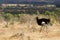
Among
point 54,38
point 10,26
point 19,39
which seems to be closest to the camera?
point 19,39

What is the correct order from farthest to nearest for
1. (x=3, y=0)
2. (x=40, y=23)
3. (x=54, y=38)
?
(x=3, y=0), (x=40, y=23), (x=54, y=38)

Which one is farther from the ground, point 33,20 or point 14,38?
point 14,38

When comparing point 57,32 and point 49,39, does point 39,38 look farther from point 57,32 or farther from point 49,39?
point 57,32

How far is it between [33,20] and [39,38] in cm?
913

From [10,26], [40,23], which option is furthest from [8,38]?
[40,23]

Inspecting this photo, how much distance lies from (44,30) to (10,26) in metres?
3.00

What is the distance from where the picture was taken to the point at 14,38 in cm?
1689

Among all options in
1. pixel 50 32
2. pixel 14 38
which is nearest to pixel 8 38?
pixel 14 38

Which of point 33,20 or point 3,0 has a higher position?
point 33,20

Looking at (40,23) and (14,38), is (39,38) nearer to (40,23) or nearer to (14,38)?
(14,38)

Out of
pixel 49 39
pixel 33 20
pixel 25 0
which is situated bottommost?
pixel 25 0

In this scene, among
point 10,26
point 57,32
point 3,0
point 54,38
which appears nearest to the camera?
point 54,38

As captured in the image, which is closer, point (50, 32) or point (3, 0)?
point (50, 32)

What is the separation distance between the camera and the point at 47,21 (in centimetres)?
2514
